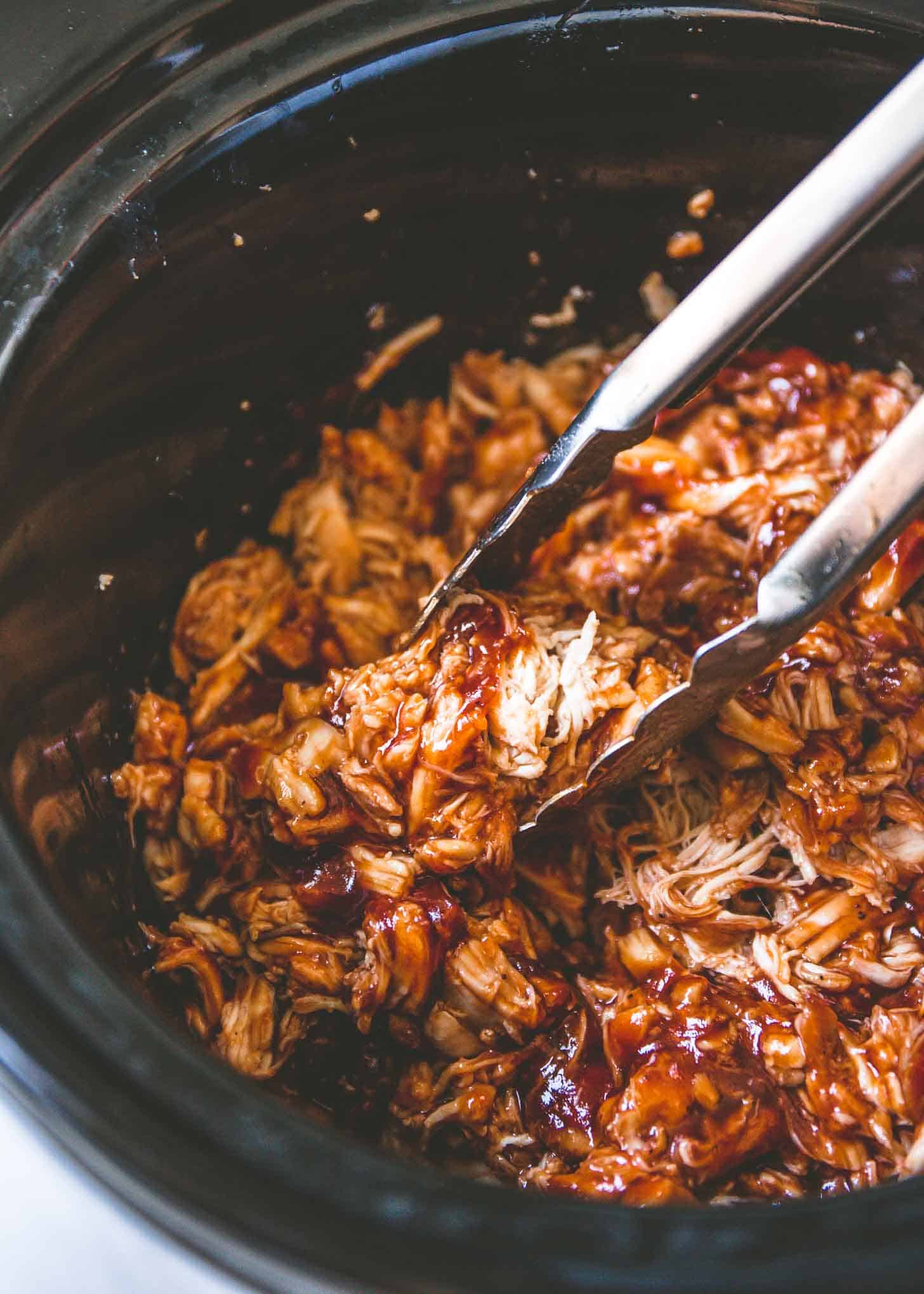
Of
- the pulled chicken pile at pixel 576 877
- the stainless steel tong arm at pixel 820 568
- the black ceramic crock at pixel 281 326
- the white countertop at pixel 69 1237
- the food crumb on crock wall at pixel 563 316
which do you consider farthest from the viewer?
the food crumb on crock wall at pixel 563 316

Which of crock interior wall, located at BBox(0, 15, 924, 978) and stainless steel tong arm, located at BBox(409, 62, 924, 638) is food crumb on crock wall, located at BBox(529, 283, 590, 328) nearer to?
crock interior wall, located at BBox(0, 15, 924, 978)

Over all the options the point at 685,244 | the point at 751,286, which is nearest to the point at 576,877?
the point at 751,286

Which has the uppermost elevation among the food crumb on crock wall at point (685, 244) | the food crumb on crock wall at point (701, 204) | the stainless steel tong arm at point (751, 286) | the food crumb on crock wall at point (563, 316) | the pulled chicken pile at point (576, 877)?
the food crumb on crock wall at point (563, 316)

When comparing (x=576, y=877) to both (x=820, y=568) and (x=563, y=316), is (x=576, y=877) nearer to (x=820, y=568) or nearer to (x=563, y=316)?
(x=820, y=568)

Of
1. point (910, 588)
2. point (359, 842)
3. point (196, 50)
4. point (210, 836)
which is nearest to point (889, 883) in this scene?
point (910, 588)

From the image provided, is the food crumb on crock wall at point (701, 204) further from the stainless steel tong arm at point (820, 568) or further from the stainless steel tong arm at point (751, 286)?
the stainless steel tong arm at point (820, 568)

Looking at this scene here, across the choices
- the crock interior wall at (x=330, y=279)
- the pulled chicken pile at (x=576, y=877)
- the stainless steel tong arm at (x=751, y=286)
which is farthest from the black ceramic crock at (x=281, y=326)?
the stainless steel tong arm at (x=751, y=286)

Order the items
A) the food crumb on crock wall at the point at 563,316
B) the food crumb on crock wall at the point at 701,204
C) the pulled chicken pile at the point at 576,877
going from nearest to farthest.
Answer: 1. the pulled chicken pile at the point at 576,877
2. the food crumb on crock wall at the point at 701,204
3. the food crumb on crock wall at the point at 563,316
